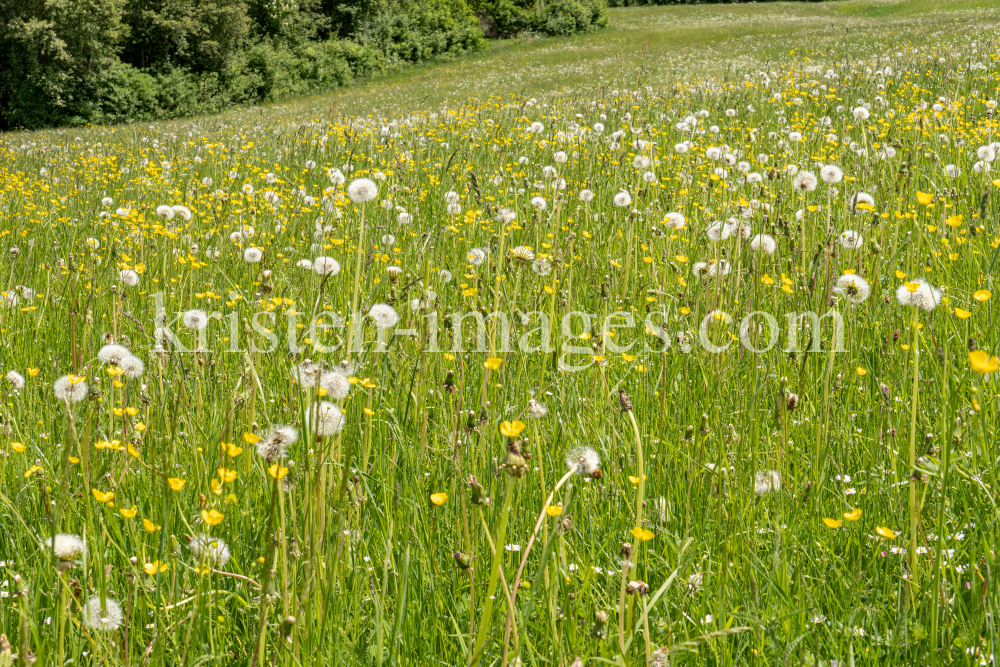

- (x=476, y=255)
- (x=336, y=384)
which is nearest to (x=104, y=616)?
(x=336, y=384)

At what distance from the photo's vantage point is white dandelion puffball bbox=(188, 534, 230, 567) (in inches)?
44.1

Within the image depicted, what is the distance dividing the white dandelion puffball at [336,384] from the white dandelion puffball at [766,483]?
0.83 metres

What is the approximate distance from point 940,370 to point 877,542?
0.74 meters

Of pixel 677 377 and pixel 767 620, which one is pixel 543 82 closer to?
pixel 677 377

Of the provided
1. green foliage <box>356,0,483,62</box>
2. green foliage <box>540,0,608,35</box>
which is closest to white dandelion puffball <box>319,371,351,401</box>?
green foliage <box>356,0,483,62</box>

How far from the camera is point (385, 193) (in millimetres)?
4867

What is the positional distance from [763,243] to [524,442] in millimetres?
1947

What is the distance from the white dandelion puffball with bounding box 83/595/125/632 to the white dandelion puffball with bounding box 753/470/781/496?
1.16 m

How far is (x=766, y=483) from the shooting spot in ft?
5.19

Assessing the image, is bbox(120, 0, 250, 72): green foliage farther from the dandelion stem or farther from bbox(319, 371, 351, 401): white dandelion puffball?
the dandelion stem

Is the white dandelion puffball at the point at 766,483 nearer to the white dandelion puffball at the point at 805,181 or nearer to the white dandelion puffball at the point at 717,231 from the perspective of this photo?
the white dandelion puffball at the point at 717,231

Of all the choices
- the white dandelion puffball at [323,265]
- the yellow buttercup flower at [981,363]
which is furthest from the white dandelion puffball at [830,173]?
the yellow buttercup flower at [981,363]

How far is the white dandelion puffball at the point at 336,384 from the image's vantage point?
1352 mm

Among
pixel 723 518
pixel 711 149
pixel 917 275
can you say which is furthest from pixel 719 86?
pixel 723 518
